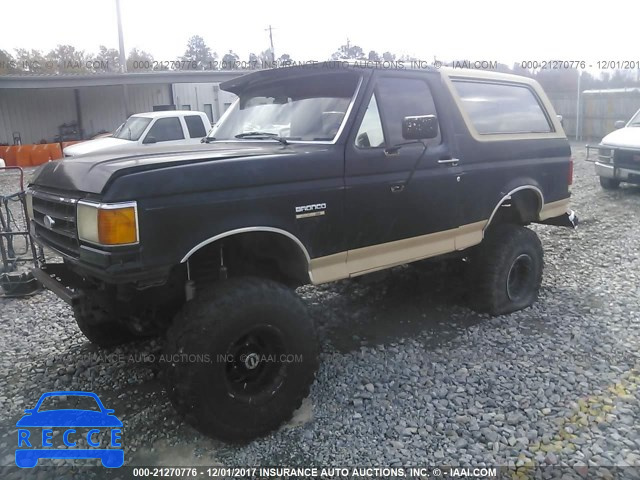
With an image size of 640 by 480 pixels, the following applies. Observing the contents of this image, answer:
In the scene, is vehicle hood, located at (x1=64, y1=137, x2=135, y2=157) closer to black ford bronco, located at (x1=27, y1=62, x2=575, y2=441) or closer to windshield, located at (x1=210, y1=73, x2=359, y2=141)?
windshield, located at (x1=210, y1=73, x2=359, y2=141)

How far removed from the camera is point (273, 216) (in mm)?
3174

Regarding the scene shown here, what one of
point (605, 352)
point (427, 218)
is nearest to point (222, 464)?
point (427, 218)

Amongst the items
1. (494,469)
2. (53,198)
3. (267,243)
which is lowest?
(494,469)

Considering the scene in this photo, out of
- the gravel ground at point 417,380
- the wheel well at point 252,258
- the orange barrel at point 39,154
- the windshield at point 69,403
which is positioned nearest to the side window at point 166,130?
the gravel ground at point 417,380

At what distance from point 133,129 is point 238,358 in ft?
37.7

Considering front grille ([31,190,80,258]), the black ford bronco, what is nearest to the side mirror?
the black ford bronco

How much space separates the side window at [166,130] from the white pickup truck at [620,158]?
9392 mm

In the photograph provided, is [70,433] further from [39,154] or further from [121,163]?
[39,154]

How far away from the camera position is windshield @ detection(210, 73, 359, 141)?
3.77 meters

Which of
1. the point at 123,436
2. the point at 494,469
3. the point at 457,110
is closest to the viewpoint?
the point at 494,469

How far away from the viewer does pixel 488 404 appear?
3.48 metres

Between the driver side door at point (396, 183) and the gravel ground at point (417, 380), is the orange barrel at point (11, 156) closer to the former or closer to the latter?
the gravel ground at point (417, 380)

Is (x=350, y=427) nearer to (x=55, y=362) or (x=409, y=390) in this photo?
(x=409, y=390)

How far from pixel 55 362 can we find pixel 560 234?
7.04 meters
